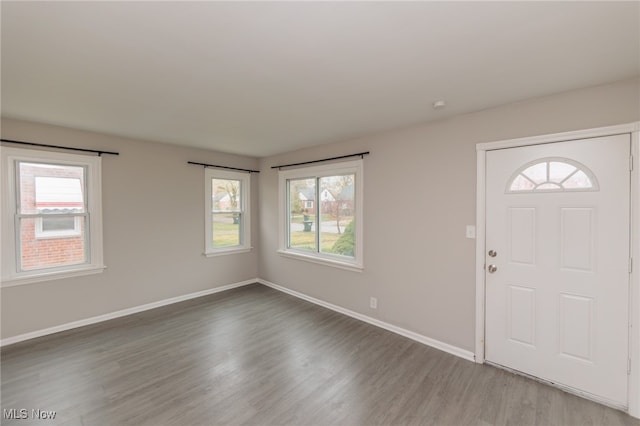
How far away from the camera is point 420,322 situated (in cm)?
304

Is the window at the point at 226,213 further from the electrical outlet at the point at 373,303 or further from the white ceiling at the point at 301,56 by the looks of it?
the electrical outlet at the point at 373,303

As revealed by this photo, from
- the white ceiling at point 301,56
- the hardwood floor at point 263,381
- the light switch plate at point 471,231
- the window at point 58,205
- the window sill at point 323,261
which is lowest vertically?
the hardwood floor at point 263,381

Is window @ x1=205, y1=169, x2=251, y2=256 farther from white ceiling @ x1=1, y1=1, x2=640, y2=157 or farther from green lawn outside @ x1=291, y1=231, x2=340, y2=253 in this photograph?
white ceiling @ x1=1, y1=1, x2=640, y2=157

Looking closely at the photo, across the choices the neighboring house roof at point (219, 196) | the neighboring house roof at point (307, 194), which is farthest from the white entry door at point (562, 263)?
the neighboring house roof at point (219, 196)

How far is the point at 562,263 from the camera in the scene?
7.30 ft

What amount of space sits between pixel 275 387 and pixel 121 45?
265cm

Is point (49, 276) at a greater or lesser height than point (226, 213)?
lesser

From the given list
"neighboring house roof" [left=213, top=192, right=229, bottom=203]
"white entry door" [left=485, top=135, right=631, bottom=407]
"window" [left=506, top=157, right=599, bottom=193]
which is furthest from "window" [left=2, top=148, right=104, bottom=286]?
"window" [left=506, top=157, right=599, bottom=193]

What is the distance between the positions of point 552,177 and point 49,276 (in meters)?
5.31

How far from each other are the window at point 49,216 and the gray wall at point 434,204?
325 cm

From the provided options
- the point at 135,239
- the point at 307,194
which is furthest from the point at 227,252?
the point at 307,194

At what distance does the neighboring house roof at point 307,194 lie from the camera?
4363 millimetres

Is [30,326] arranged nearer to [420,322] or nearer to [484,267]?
[420,322]

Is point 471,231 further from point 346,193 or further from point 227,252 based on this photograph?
point 227,252
